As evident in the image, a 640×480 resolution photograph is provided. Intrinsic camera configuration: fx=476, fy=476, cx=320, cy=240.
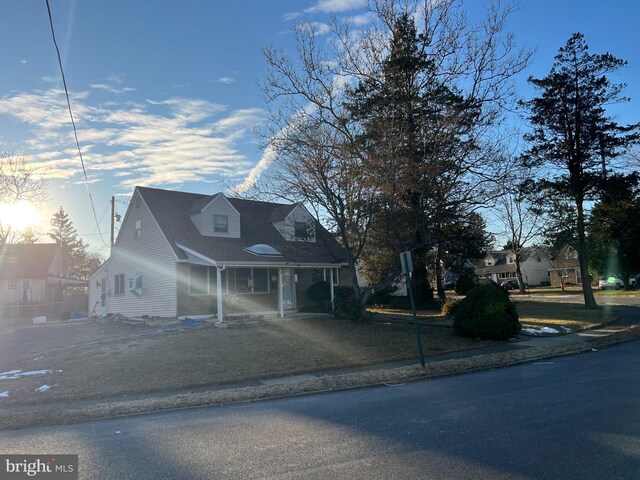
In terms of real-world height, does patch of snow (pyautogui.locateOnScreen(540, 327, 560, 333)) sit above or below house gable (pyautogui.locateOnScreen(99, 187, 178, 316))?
below

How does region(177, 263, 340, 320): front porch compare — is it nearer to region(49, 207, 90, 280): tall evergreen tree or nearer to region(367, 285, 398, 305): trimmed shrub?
region(367, 285, 398, 305): trimmed shrub

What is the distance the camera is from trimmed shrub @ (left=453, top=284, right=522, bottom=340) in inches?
610

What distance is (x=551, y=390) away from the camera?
27.2 feet

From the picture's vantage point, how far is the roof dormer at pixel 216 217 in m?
23.6

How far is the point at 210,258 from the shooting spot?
19719mm

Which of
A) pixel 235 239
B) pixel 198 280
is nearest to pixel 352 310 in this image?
pixel 198 280

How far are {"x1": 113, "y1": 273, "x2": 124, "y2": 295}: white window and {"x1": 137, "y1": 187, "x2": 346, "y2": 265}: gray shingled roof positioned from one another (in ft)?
16.7

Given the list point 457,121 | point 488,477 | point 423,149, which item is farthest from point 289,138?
point 488,477

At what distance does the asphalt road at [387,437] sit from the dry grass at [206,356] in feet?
8.83

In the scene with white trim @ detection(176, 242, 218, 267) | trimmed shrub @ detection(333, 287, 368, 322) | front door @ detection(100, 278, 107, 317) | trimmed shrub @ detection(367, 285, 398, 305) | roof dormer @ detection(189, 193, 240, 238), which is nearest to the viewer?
trimmed shrub @ detection(333, 287, 368, 322)

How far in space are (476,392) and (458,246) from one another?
18.6 meters

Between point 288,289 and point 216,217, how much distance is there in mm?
5191

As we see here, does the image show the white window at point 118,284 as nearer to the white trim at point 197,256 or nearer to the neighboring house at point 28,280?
the white trim at point 197,256

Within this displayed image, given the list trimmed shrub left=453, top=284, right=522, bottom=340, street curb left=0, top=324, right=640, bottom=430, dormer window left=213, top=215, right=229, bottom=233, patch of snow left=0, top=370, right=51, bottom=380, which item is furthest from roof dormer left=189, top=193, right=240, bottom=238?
street curb left=0, top=324, right=640, bottom=430
